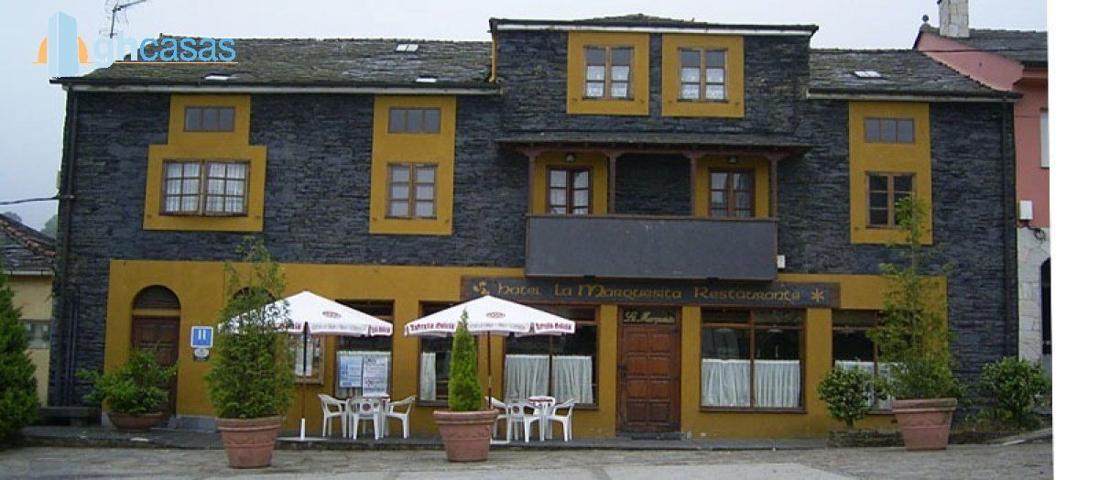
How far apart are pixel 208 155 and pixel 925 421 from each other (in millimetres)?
12898

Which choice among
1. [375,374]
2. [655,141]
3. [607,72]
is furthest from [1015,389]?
[375,374]

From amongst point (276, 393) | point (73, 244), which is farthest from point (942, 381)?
point (73, 244)

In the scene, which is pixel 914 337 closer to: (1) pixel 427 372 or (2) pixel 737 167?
(2) pixel 737 167

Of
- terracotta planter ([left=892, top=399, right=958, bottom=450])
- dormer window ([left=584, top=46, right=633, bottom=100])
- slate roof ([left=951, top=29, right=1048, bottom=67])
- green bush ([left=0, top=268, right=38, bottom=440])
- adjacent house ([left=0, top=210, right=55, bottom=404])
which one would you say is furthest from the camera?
adjacent house ([left=0, top=210, right=55, bottom=404])

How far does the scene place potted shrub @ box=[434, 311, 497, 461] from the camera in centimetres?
1534

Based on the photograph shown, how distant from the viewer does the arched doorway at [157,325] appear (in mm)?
21109

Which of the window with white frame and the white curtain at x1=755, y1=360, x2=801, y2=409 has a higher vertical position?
the window with white frame

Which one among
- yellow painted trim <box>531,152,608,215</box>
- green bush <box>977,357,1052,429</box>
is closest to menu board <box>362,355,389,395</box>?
yellow painted trim <box>531,152,608,215</box>

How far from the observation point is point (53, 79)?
21.5 meters

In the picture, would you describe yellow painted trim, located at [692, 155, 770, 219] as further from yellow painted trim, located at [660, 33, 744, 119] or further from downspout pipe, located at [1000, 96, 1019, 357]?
downspout pipe, located at [1000, 96, 1019, 357]

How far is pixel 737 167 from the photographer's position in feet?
70.1

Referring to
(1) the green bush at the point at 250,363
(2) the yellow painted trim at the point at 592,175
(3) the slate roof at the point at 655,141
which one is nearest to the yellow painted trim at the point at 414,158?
(3) the slate roof at the point at 655,141

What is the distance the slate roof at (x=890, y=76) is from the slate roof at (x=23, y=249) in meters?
15.1

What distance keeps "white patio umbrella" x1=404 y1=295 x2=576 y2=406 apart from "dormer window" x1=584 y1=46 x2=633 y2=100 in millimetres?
5039
